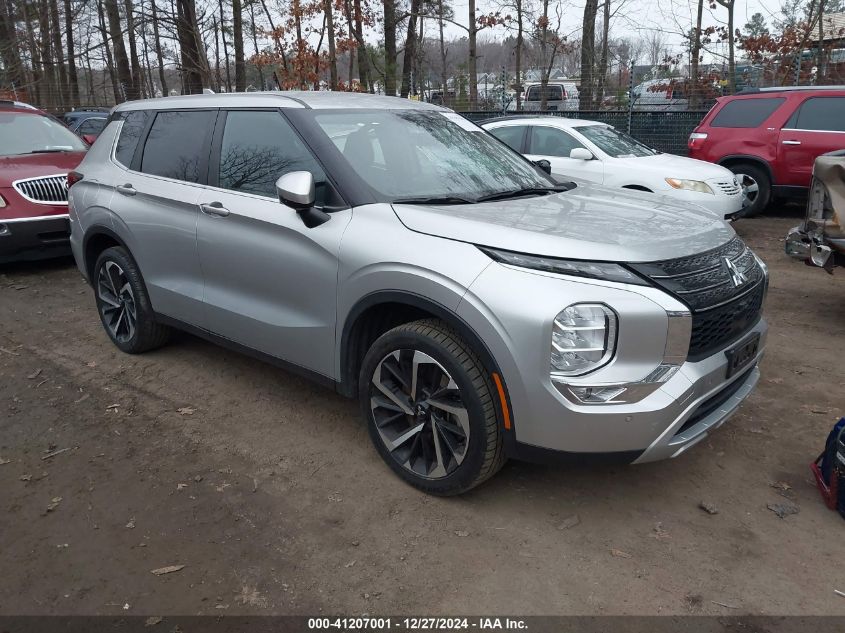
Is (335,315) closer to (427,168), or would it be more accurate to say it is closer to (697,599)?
(427,168)

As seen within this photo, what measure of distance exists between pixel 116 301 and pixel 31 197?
3.20 m

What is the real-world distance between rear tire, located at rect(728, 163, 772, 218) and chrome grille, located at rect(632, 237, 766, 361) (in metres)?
7.38

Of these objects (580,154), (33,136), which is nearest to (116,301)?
(33,136)

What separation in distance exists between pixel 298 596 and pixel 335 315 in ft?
4.36

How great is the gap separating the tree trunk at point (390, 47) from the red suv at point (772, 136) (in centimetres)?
1197

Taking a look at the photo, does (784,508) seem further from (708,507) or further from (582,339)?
(582,339)

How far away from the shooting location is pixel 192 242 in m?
4.18

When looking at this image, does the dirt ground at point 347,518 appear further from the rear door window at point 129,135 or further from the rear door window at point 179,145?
the rear door window at point 129,135

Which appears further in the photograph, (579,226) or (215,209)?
(215,209)

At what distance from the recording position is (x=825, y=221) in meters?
5.32

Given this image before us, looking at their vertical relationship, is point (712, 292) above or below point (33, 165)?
below

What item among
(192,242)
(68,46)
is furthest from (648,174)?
(68,46)

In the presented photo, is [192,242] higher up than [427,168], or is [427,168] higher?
[427,168]

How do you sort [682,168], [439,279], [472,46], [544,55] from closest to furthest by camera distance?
[439,279] < [682,168] < [472,46] < [544,55]
